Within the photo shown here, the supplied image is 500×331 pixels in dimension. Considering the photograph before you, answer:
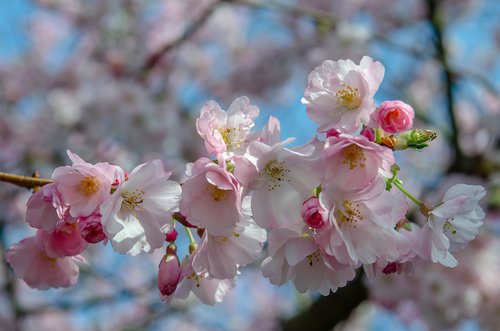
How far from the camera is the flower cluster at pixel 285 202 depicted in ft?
3.52

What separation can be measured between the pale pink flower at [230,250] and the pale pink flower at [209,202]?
9 cm

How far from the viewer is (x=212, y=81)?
24.1 feet

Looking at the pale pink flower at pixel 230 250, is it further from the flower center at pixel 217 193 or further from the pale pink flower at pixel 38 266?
the pale pink flower at pixel 38 266

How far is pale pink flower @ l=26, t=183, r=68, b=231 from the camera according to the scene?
1123 mm

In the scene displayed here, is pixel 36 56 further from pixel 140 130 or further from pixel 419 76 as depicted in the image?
pixel 419 76

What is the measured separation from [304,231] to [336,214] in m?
0.08

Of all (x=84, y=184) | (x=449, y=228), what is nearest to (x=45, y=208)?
(x=84, y=184)

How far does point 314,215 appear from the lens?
1.04 meters

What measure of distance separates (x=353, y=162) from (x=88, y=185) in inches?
19.8

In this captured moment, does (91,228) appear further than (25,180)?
No

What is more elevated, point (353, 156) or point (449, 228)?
point (353, 156)

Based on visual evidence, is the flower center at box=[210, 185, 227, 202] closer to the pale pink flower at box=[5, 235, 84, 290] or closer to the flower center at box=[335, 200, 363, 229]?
the flower center at box=[335, 200, 363, 229]

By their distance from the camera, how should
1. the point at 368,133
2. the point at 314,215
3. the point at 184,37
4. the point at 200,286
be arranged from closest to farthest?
1. the point at 314,215
2. the point at 368,133
3. the point at 200,286
4. the point at 184,37

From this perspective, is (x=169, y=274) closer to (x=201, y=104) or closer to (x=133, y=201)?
(x=133, y=201)
